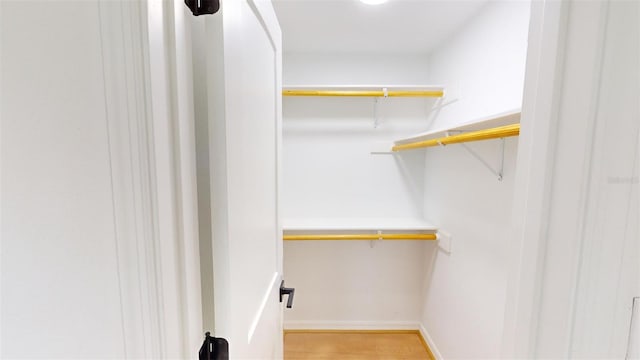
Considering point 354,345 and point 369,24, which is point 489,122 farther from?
point 354,345

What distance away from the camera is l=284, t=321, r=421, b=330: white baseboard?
7.35 feet

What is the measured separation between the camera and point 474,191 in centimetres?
148

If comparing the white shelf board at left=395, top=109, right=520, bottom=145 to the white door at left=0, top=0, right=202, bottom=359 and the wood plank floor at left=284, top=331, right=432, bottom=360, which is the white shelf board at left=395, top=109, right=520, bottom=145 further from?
the wood plank floor at left=284, top=331, right=432, bottom=360

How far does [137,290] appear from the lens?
44 cm

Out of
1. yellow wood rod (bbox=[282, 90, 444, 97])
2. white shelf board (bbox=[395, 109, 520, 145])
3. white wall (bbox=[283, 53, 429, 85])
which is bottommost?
white shelf board (bbox=[395, 109, 520, 145])

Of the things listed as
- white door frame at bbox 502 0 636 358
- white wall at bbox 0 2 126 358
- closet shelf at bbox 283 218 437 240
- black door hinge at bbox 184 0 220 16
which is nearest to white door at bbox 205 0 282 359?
black door hinge at bbox 184 0 220 16

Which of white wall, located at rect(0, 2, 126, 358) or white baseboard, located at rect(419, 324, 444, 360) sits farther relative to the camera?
white baseboard, located at rect(419, 324, 444, 360)

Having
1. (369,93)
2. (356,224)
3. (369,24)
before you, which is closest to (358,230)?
(356,224)

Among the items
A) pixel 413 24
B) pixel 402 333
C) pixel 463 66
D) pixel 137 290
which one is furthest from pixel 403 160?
pixel 137 290

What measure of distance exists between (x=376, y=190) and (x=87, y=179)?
6.30 ft

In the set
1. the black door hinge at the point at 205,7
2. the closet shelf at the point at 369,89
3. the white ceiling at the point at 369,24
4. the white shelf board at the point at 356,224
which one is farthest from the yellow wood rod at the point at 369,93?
the black door hinge at the point at 205,7

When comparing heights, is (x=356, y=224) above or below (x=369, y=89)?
below

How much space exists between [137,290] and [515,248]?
69cm

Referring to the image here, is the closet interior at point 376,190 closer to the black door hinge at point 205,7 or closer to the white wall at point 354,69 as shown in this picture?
the white wall at point 354,69
